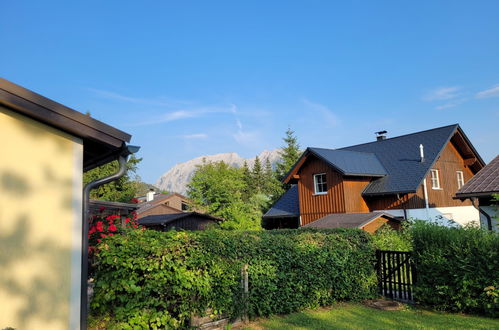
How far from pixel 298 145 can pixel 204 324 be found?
42317mm

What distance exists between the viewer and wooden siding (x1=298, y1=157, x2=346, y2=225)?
20.2 metres

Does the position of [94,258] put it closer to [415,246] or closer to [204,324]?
[204,324]

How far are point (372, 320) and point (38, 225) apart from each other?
20.9 ft

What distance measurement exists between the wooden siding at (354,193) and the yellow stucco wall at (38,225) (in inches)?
669

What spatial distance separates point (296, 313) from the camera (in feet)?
25.1

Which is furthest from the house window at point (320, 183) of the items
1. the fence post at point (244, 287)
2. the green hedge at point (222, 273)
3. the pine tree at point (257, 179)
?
the pine tree at point (257, 179)

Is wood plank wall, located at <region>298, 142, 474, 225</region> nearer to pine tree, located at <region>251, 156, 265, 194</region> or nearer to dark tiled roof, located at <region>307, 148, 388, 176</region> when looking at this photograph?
dark tiled roof, located at <region>307, 148, 388, 176</region>

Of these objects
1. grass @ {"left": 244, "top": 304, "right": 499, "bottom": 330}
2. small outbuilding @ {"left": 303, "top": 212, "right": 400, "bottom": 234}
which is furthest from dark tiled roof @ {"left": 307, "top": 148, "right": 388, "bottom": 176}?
grass @ {"left": 244, "top": 304, "right": 499, "bottom": 330}

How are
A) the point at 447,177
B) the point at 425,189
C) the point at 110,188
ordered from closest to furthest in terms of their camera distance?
the point at 425,189 → the point at 447,177 → the point at 110,188

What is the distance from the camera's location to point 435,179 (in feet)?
70.1

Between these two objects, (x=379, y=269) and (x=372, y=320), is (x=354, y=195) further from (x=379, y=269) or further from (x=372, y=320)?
(x=372, y=320)

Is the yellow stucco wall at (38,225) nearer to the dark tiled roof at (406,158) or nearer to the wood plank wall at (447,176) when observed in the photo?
the dark tiled roof at (406,158)

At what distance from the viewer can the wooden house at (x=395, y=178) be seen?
19.7 meters

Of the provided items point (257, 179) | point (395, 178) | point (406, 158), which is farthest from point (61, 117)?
point (257, 179)
